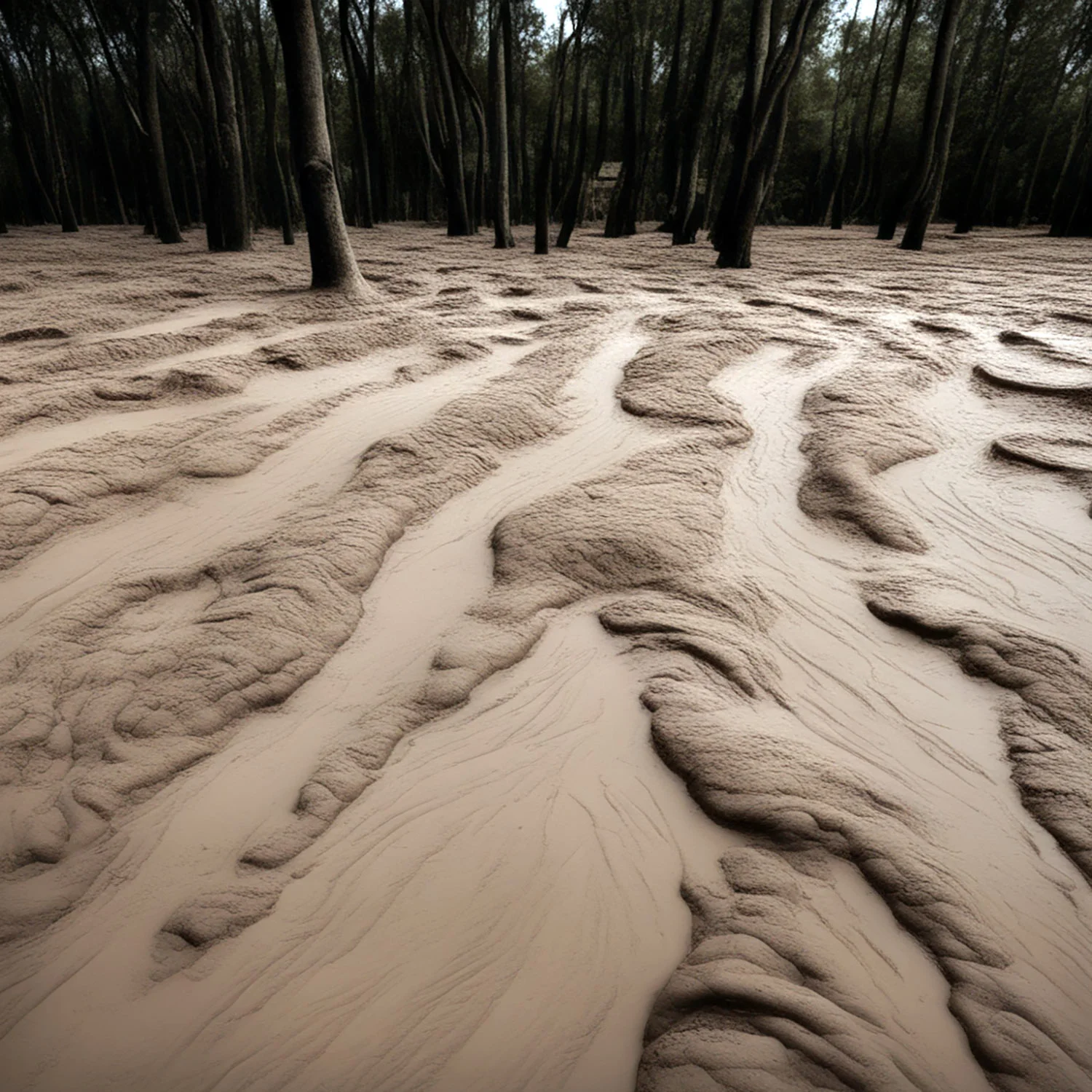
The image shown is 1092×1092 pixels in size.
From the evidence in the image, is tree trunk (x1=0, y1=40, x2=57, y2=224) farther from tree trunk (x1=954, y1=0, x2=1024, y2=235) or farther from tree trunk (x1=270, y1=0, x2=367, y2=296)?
tree trunk (x1=954, y1=0, x2=1024, y2=235)

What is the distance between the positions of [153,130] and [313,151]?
555 cm

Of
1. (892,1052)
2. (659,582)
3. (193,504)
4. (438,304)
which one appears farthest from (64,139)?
(892,1052)

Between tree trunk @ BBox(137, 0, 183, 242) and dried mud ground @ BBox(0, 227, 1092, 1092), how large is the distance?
6.96 meters

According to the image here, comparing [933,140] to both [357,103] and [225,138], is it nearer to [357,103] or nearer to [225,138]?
[225,138]

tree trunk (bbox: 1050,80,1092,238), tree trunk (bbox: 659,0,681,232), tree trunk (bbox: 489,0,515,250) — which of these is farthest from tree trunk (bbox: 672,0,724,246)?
tree trunk (bbox: 1050,80,1092,238)

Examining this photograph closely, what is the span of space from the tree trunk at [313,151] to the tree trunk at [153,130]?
16.4 ft

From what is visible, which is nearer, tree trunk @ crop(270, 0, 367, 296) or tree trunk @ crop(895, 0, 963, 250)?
tree trunk @ crop(270, 0, 367, 296)

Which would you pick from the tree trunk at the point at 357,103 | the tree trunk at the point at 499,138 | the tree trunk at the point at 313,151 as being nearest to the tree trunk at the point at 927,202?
the tree trunk at the point at 499,138

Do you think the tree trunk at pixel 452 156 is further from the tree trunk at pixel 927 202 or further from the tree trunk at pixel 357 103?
the tree trunk at pixel 927 202

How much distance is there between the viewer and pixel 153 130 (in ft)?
29.8

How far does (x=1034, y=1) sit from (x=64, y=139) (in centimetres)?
2289

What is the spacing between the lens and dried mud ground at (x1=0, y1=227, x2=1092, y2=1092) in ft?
3.65

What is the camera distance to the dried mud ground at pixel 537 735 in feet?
3.65

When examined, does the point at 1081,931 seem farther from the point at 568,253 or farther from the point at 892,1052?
the point at 568,253
